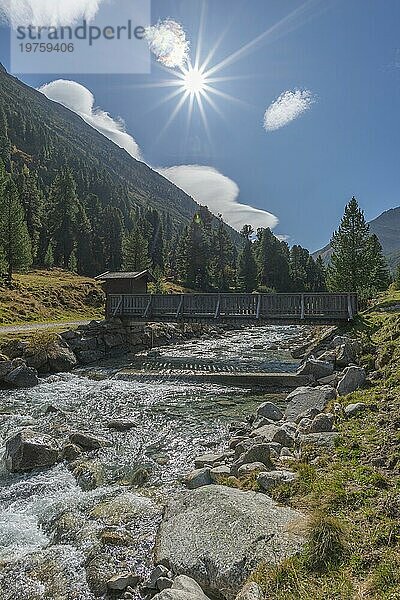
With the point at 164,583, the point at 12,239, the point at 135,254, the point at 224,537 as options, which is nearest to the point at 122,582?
the point at 164,583


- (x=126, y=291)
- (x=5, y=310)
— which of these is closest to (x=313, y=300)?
(x=126, y=291)

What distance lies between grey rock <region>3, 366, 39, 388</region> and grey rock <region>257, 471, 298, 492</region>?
15.3 meters

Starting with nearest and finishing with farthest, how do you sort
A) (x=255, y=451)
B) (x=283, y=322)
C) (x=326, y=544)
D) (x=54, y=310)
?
(x=326, y=544)
(x=255, y=451)
(x=283, y=322)
(x=54, y=310)

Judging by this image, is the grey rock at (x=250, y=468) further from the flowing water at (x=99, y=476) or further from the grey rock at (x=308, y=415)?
the grey rock at (x=308, y=415)

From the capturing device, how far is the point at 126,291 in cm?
3666

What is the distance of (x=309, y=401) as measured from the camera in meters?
13.8

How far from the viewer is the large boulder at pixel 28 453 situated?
10.2 m

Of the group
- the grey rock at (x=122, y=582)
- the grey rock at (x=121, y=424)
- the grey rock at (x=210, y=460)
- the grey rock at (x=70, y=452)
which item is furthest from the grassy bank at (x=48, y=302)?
the grey rock at (x=122, y=582)

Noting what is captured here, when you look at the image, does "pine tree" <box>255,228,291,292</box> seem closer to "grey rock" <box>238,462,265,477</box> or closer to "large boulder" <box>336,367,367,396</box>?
"large boulder" <box>336,367,367,396</box>

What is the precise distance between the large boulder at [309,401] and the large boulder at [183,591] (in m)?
7.60

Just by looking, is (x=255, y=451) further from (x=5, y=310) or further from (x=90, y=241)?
(x=90, y=241)

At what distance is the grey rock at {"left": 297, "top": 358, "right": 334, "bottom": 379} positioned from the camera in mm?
19219

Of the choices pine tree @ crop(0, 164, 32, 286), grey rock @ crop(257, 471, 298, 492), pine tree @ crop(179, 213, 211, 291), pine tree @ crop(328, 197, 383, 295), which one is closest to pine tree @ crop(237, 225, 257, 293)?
pine tree @ crop(179, 213, 211, 291)

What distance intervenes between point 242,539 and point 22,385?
16.5 metres
